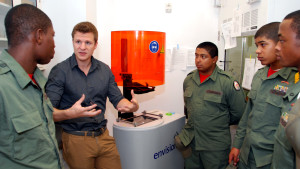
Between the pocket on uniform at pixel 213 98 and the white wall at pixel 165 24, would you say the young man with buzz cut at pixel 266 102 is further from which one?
the white wall at pixel 165 24

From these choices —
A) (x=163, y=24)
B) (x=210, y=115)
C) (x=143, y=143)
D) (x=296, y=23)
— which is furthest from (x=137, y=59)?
(x=163, y=24)

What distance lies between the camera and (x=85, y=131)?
1466 mm

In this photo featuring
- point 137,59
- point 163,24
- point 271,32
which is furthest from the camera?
point 163,24

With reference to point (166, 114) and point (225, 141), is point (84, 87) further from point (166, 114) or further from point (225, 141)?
point (225, 141)

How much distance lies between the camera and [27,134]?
89 cm

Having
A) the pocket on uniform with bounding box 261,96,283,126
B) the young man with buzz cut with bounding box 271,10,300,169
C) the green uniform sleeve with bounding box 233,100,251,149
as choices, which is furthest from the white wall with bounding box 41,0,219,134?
the young man with buzz cut with bounding box 271,10,300,169

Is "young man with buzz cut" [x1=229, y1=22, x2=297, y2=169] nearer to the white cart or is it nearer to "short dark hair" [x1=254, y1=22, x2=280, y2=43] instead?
"short dark hair" [x1=254, y1=22, x2=280, y2=43]

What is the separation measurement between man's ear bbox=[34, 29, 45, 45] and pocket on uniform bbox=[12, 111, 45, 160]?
313mm

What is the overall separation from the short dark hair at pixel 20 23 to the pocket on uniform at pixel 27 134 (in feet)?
1.04

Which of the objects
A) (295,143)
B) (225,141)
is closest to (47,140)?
(295,143)

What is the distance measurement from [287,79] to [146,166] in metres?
1.23

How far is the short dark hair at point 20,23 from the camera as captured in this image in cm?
89

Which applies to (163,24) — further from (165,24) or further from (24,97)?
(24,97)

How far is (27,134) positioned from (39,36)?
0.42 m
